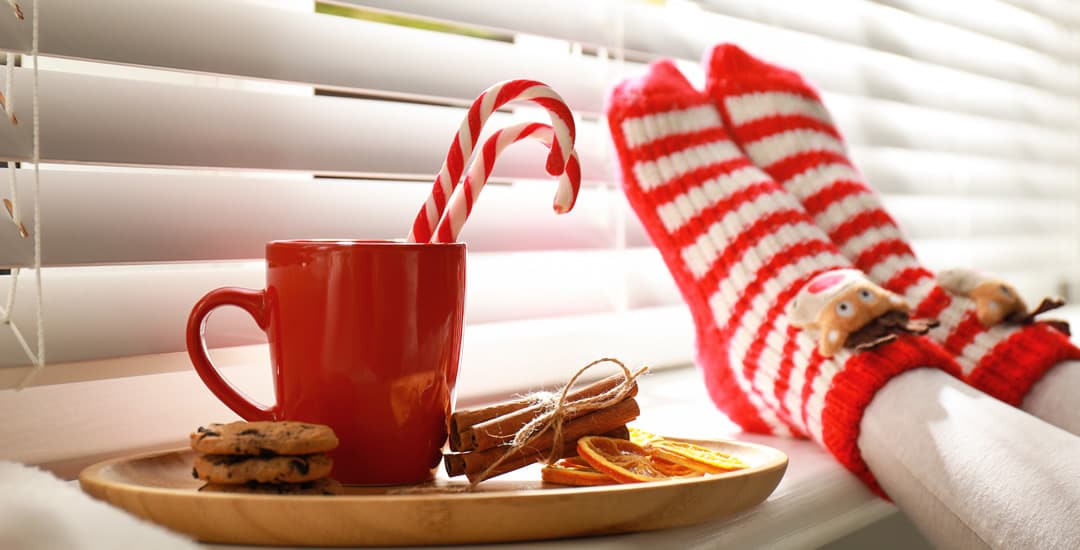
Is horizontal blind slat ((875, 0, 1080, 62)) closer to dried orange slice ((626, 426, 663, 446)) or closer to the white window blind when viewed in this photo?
the white window blind

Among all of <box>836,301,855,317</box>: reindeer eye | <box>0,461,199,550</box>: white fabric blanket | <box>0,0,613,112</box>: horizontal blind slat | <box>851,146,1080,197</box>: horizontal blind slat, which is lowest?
<box>0,461,199,550</box>: white fabric blanket

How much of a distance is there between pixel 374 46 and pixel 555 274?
31 centimetres

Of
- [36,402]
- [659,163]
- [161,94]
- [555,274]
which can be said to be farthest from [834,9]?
[36,402]

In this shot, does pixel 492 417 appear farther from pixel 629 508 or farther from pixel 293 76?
pixel 293 76

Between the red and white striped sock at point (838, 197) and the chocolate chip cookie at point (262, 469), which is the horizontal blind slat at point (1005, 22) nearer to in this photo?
the red and white striped sock at point (838, 197)

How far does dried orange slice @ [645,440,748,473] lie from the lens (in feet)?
1.86

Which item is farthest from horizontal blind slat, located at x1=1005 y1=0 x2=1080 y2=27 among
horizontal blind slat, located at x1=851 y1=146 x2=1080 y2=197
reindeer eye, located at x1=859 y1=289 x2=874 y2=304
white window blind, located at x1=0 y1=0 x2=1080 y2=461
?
reindeer eye, located at x1=859 y1=289 x2=874 y2=304

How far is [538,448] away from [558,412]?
0.02 metres

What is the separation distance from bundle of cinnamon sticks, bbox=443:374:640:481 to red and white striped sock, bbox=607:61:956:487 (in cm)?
25

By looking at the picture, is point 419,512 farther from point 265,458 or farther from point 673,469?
point 673,469

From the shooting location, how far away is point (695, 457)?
58cm

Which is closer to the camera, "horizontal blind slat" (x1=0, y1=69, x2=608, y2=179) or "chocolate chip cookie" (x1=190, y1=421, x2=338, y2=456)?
"chocolate chip cookie" (x1=190, y1=421, x2=338, y2=456)

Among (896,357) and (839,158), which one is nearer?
(896,357)

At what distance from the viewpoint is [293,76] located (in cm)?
74
